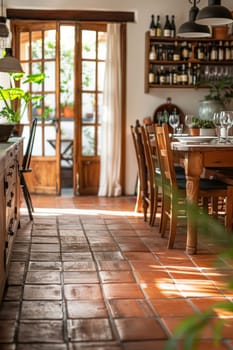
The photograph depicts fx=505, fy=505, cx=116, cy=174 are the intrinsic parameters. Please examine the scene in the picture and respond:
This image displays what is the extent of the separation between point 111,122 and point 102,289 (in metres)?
4.17

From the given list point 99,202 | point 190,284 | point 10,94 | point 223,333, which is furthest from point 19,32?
point 223,333

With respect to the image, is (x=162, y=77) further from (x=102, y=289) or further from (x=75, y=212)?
(x=102, y=289)

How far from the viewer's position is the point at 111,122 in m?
6.74

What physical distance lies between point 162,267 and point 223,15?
2.27 metres

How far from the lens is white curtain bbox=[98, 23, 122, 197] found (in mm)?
6637

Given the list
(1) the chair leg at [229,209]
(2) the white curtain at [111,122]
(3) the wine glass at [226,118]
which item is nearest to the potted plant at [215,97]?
(2) the white curtain at [111,122]

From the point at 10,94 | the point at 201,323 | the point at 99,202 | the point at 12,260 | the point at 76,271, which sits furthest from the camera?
the point at 99,202

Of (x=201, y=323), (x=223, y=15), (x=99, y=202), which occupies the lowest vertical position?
(x=99, y=202)

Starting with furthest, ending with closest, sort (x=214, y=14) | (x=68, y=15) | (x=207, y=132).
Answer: (x=68, y=15), (x=207, y=132), (x=214, y=14)

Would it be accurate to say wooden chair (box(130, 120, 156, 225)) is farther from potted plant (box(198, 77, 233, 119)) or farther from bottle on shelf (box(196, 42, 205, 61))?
bottle on shelf (box(196, 42, 205, 61))

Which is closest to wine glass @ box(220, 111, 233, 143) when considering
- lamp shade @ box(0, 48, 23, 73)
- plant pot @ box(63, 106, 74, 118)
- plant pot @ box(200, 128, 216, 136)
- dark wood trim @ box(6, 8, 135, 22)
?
plant pot @ box(200, 128, 216, 136)

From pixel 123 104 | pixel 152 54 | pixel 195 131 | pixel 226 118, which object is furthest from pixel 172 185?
pixel 152 54

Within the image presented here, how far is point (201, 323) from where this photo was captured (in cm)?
67

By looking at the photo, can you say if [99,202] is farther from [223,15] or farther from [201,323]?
[201,323]
